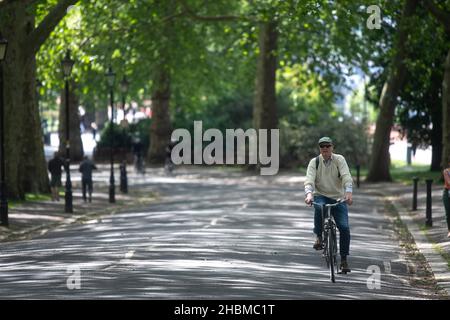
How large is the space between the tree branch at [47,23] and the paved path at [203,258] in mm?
5505

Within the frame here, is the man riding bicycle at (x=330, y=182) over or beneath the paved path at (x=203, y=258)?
over

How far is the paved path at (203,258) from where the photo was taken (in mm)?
14648

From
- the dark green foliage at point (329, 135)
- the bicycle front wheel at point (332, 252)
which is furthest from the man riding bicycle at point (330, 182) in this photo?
the dark green foliage at point (329, 135)

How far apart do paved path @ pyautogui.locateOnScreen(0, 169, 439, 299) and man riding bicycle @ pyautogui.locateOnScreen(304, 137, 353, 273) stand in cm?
79

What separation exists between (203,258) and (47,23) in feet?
54.7

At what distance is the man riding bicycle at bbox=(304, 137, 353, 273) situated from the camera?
16453 mm

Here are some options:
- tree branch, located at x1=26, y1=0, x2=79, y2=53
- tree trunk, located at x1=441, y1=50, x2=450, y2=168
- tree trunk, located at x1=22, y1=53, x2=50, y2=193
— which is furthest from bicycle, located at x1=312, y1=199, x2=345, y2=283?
tree trunk, located at x1=22, y1=53, x2=50, y2=193

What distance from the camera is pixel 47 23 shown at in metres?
33.8

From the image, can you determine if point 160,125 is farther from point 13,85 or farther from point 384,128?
point 13,85

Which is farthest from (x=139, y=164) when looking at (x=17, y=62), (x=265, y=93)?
(x=17, y=62)

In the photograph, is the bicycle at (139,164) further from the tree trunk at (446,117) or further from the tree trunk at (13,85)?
the tree trunk at (13,85)

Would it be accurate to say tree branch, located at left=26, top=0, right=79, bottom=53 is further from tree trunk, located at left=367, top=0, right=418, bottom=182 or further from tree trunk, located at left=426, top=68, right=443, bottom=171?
tree trunk, located at left=426, top=68, right=443, bottom=171
